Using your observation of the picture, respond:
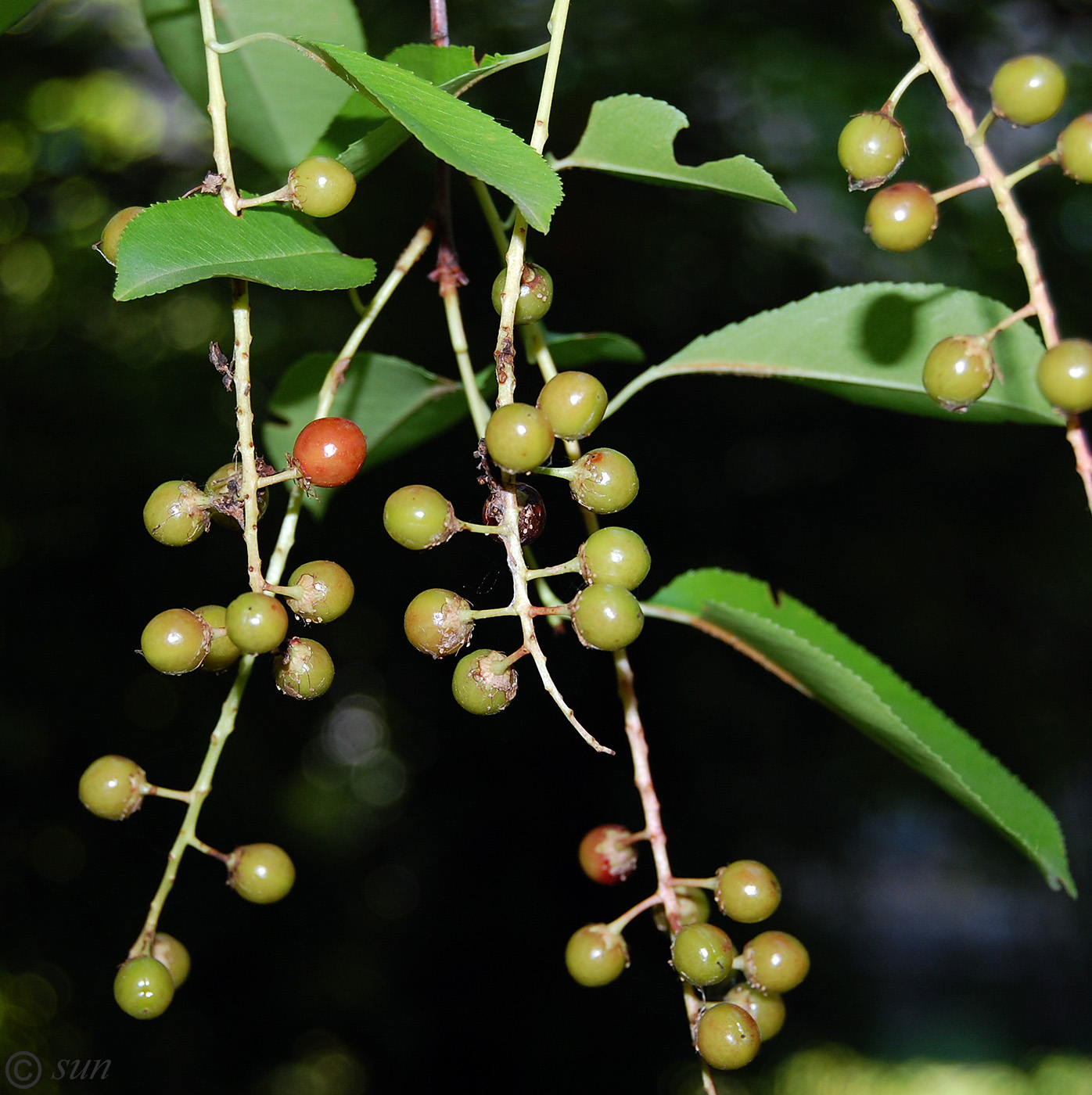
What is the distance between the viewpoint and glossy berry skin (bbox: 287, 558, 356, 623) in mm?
710

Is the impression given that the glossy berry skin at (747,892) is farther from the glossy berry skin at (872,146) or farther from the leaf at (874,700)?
the glossy berry skin at (872,146)

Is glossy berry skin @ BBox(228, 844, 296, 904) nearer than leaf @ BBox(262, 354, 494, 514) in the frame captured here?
Yes

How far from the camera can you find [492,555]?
9.21ft

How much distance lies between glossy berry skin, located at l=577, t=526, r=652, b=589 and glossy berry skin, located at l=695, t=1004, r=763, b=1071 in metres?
0.35

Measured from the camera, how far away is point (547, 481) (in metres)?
3.12

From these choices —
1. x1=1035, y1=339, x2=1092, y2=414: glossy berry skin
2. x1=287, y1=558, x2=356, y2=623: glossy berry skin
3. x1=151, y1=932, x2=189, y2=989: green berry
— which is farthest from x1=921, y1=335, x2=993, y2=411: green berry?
x1=151, y1=932, x2=189, y2=989: green berry

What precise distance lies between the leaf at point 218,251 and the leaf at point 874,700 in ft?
1.55

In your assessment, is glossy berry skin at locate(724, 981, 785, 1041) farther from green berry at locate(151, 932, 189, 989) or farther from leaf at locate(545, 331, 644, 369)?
leaf at locate(545, 331, 644, 369)

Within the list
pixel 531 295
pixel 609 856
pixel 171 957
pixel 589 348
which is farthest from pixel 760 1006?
pixel 589 348

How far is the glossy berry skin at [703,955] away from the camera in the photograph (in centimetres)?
74

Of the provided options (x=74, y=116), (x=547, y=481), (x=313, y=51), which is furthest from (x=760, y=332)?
(x=74, y=116)

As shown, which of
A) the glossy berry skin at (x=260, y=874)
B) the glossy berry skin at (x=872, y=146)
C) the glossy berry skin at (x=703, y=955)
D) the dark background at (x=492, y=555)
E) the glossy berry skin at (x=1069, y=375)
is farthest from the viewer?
the dark background at (x=492, y=555)

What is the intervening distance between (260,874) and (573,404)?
1.59 ft

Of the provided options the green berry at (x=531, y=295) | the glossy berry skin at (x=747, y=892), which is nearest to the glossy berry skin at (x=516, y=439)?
the green berry at (x=531, y=295)
